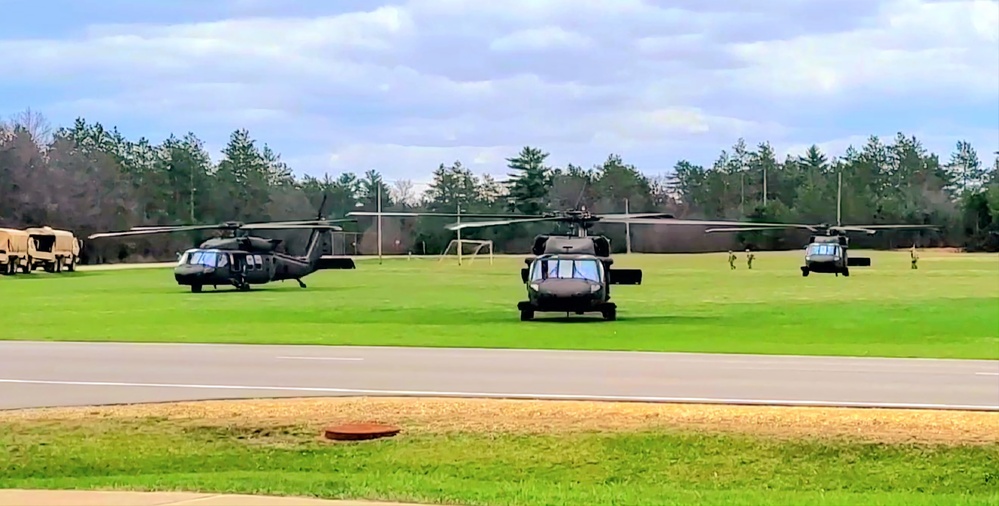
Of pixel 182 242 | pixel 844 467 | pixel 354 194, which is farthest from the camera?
pixel 354 194

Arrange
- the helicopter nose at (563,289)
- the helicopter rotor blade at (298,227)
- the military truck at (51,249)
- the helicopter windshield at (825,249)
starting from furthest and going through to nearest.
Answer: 1. the military truck at (51,249)
2. the helicopter windshield at (825,249)
3. the helicopter rotor blade at (298,227)
4. the helicopter nose at (563,289)

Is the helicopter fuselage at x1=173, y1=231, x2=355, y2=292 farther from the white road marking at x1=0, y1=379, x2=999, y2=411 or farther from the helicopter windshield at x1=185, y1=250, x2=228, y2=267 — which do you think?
the white road marking at x1=0, y1=379, x2=999, y2=411

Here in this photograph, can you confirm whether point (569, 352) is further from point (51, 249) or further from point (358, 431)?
point (51, 249)

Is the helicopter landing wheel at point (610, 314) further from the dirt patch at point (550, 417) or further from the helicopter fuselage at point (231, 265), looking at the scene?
the helicopter fuselage at point (231, 265)

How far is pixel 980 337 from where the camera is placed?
2475cm

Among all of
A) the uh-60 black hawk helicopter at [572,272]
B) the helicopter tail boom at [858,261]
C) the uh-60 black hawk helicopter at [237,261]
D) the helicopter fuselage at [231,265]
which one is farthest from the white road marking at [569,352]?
the helicopter tail boom at [858,261]

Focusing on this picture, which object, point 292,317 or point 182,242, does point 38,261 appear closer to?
point 182,242

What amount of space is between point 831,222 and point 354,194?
1966 inches

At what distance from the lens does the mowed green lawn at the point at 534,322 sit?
23.7 meters

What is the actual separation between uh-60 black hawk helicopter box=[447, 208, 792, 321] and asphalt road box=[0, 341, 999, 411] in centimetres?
799

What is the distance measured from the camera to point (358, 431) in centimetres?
1166

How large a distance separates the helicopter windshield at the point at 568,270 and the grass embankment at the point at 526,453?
51.6 ft

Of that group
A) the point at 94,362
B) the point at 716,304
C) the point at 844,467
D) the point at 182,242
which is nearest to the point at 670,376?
the point at 844,467

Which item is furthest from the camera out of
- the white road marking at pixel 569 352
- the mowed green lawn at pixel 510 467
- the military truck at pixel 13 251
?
the military truck at pixel 13 251
